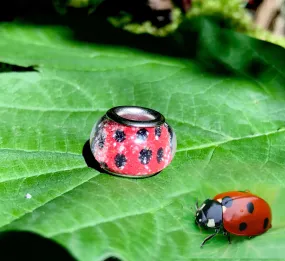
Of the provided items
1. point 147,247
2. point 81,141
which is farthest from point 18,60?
point 147,247

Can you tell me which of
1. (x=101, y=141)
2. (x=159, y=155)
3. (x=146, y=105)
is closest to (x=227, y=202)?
(x=159, y=155)

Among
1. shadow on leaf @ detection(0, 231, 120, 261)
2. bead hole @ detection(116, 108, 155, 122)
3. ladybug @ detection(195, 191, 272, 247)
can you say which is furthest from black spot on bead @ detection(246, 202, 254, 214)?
shadow on leaf @ detection(0, 231, 120, 261)

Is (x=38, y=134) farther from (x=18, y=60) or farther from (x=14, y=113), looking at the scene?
(x=18, y=60)

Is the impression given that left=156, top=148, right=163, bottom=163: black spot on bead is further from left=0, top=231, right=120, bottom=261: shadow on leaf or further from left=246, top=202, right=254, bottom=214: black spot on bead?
left=0, top=231, right=120, bottom=261: shadow on leaf

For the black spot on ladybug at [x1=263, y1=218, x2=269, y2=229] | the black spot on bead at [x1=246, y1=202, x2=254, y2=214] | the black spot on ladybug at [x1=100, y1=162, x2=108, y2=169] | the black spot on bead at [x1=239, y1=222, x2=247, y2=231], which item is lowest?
the black spot on ladybug at [x1=100, y1=162, x2=108, y2=169]

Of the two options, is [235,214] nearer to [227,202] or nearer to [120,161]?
[227,202]

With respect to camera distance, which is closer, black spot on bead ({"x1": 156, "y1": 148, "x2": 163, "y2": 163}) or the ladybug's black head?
the ladybug's black head
